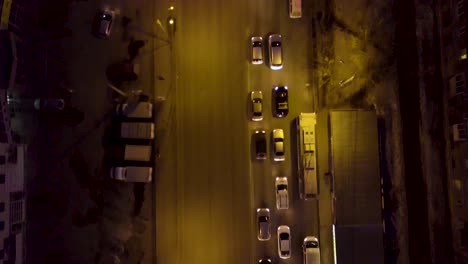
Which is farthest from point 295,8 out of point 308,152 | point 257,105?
point 308,152

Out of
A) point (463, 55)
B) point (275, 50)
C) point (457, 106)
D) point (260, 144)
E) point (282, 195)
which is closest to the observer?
point (463, 55)

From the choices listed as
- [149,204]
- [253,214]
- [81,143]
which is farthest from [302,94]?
[81,143]

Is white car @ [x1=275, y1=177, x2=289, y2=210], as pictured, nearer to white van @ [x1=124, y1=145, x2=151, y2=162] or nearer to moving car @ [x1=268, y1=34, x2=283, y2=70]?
moving car @ [x1=268, y1=34, x2=283, y2=70]

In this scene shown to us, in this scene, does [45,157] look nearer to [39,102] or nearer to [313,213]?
[39,102]

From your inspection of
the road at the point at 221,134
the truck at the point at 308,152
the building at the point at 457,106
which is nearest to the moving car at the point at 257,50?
the road at the point at 221,134

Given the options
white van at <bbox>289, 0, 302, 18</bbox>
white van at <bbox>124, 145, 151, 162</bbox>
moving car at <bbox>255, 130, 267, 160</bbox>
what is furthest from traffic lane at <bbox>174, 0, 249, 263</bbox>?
white van at <bbox>289, 0, 302, 18</bbox>

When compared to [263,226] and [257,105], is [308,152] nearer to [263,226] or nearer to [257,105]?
[257,105]
